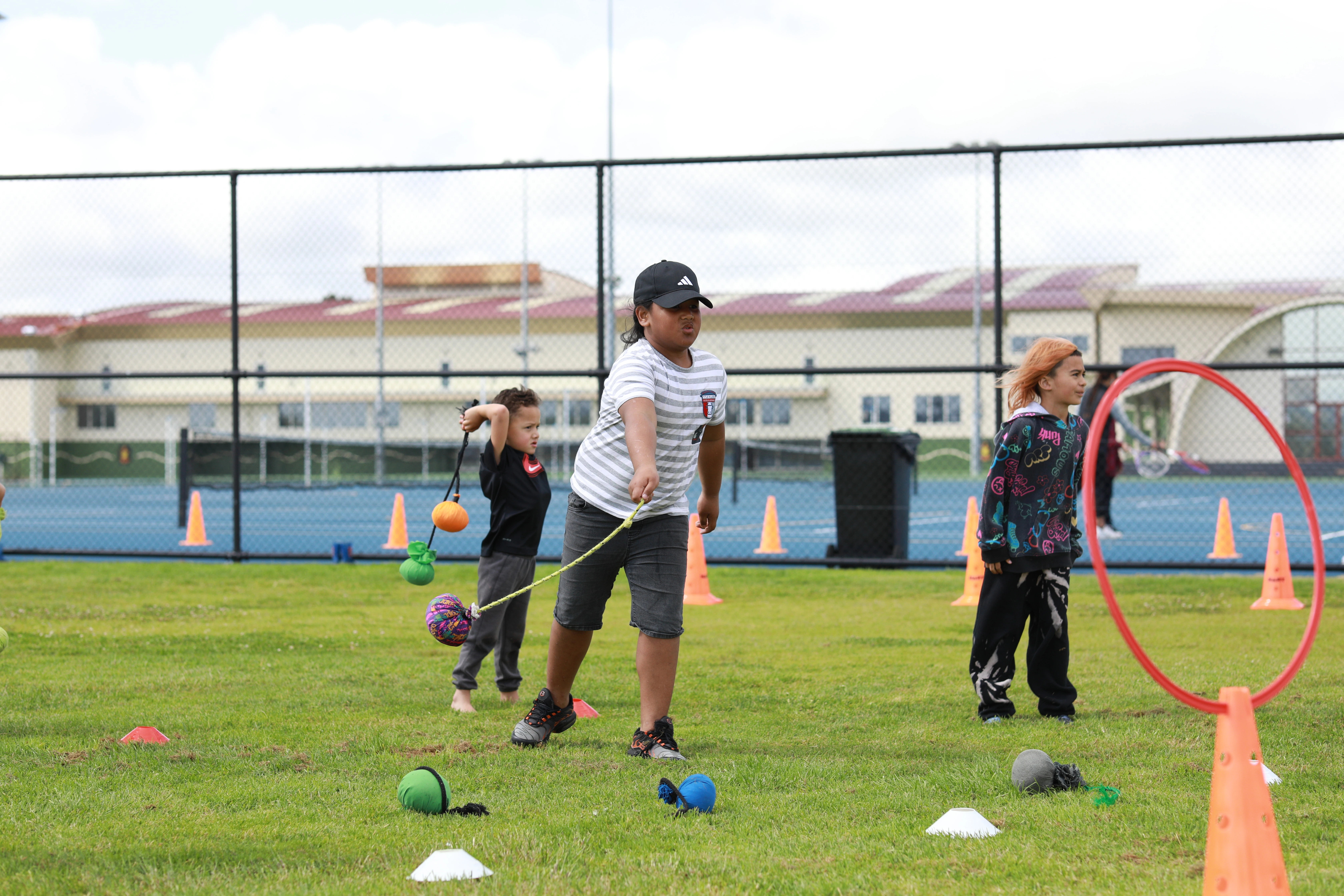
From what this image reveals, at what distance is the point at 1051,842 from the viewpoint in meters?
3.57

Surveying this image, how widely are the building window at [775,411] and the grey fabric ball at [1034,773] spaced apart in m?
31.1

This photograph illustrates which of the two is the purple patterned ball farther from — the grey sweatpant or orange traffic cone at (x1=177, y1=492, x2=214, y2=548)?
orange traffic cone at (x1=177, y1=492, x2=214, y2=548)

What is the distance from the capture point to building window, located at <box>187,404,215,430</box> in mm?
35844

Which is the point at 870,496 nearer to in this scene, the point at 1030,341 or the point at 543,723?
the point at 543,723

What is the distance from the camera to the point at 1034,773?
415 centimetres

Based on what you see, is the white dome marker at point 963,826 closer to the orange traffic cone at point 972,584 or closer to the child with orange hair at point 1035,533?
the child with orange hair at point 1035,533

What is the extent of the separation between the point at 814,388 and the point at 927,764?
2878 cm

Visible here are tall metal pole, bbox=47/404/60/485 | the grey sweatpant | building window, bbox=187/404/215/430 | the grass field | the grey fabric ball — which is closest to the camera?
the grass field

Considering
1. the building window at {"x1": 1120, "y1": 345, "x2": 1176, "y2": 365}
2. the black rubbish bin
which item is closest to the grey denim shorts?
the black rubbish bin

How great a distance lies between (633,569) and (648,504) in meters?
0.29

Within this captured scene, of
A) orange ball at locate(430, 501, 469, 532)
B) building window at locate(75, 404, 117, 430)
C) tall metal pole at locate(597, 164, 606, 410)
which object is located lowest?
orange ball at locate(430, 501, 469, 532)

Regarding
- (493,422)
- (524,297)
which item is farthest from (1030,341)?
(493,422)

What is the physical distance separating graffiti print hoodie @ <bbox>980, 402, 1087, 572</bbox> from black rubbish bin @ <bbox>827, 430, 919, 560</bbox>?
6314mm

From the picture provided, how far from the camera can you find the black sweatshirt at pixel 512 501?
19.9 ft
